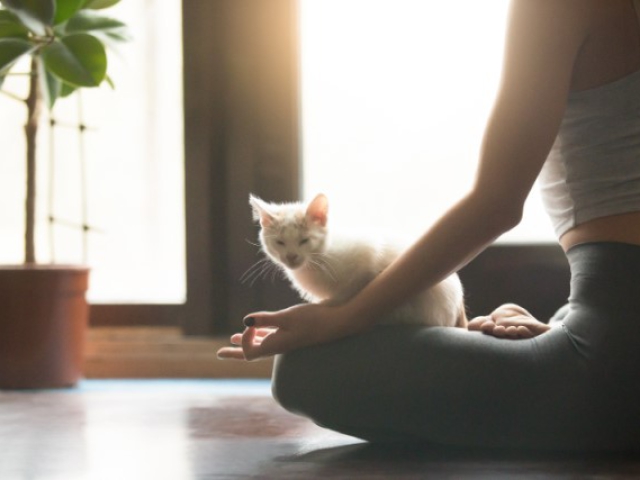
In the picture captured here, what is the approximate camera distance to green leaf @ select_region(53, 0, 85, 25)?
6.04ft

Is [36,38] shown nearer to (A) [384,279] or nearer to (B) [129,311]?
(B) [129,311]

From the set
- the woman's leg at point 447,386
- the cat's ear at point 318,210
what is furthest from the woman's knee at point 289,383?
the cat's ear at point 318,210

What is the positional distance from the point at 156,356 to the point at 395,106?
81 centimetres

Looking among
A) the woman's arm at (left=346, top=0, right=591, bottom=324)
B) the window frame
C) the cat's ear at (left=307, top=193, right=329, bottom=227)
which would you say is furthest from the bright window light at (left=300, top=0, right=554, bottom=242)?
the woman's arm at (left=346, top=0, right=591, bottom=324)

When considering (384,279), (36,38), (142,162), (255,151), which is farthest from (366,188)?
(384,279)

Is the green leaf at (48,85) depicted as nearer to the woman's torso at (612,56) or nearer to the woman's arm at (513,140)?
the woman's arm at (513,140)

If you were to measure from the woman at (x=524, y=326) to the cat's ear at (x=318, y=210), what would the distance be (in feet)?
0.68

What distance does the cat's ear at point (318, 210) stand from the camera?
1328 millimetres

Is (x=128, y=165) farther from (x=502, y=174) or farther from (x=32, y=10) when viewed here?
(x=502, y=174)

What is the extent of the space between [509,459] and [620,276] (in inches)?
10.2

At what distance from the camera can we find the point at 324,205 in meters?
1.34

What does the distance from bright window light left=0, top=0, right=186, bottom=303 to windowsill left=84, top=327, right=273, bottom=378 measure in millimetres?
89

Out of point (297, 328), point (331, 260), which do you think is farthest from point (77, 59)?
point (297, 328)

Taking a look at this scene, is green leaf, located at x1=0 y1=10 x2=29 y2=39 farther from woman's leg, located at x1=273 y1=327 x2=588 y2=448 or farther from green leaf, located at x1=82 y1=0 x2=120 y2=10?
woman's leg, located at x1=273 y1=327 x2=588 y2=448
